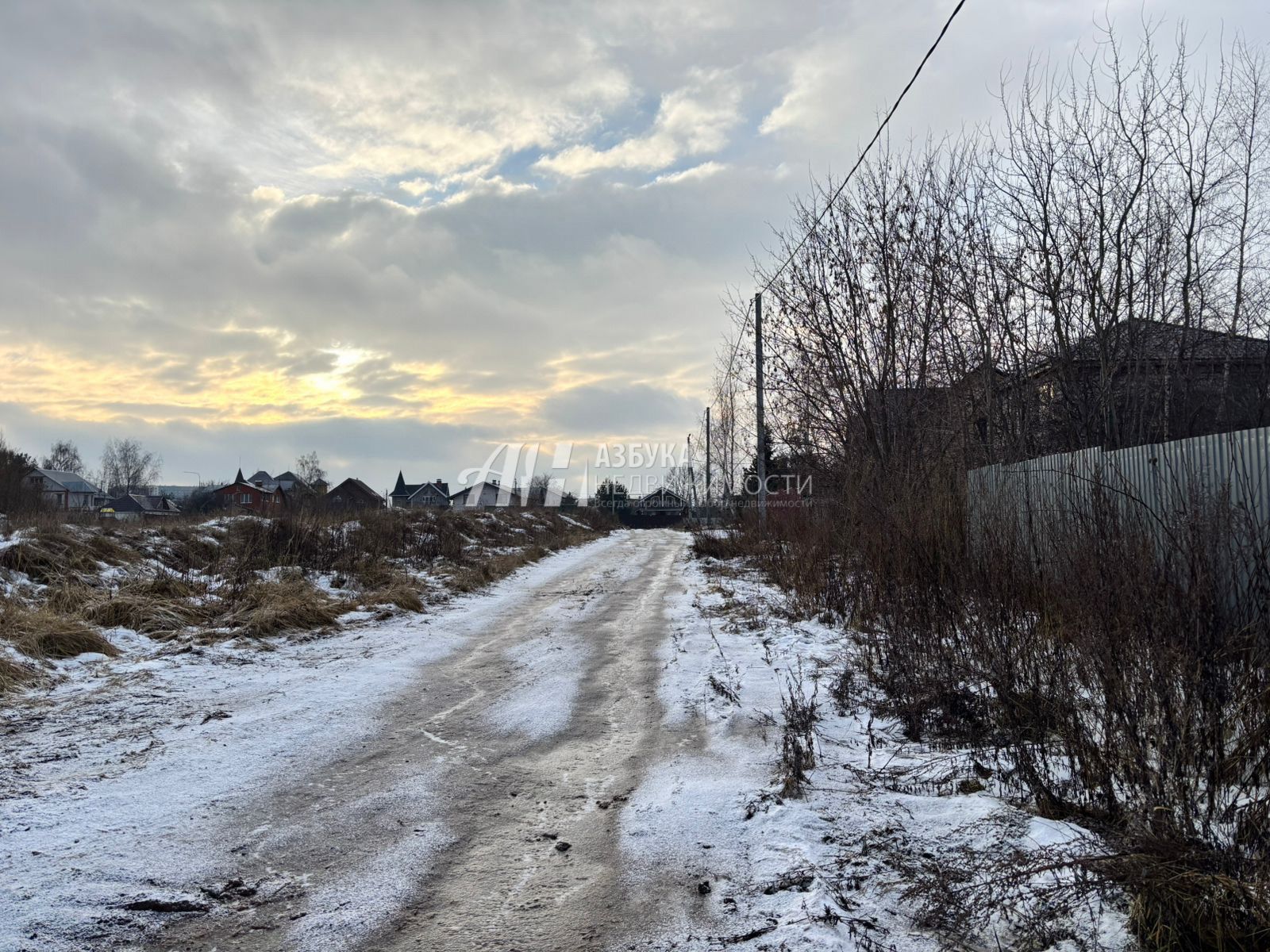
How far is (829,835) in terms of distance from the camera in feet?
9.74

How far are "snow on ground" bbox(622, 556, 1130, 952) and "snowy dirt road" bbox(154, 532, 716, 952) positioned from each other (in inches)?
6.4

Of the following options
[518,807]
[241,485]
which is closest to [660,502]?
[241,485]

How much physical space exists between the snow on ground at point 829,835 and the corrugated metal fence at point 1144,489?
4.67 feet

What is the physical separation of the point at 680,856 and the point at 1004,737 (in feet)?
5.92

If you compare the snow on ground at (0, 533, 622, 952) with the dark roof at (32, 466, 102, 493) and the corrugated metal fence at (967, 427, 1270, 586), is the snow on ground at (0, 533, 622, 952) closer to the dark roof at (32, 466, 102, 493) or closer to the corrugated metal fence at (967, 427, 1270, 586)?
the corrugated metal fence at (967, 427, 1270, 586)

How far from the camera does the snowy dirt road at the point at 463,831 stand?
2408mm

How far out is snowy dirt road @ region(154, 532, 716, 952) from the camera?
2.41m

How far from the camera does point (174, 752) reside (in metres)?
4.07

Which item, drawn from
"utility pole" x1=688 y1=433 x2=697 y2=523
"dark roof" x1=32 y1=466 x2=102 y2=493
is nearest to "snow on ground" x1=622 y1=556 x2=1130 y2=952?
"utility pole" x1=688 y1=433 x2=697 y2=523

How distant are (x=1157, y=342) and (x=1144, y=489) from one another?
455 centimetres

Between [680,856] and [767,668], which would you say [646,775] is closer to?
[680,856]

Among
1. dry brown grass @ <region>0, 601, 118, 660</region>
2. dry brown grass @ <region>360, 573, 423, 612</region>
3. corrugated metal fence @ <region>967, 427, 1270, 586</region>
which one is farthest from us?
dry brown grass @ <region>360, 573, 423, 612</region>

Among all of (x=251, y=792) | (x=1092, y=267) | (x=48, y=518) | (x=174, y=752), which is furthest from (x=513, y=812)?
(x=48, y=518)

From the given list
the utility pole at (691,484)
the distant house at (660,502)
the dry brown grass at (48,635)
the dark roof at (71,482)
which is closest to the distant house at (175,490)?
the dark roof at (71,482)
